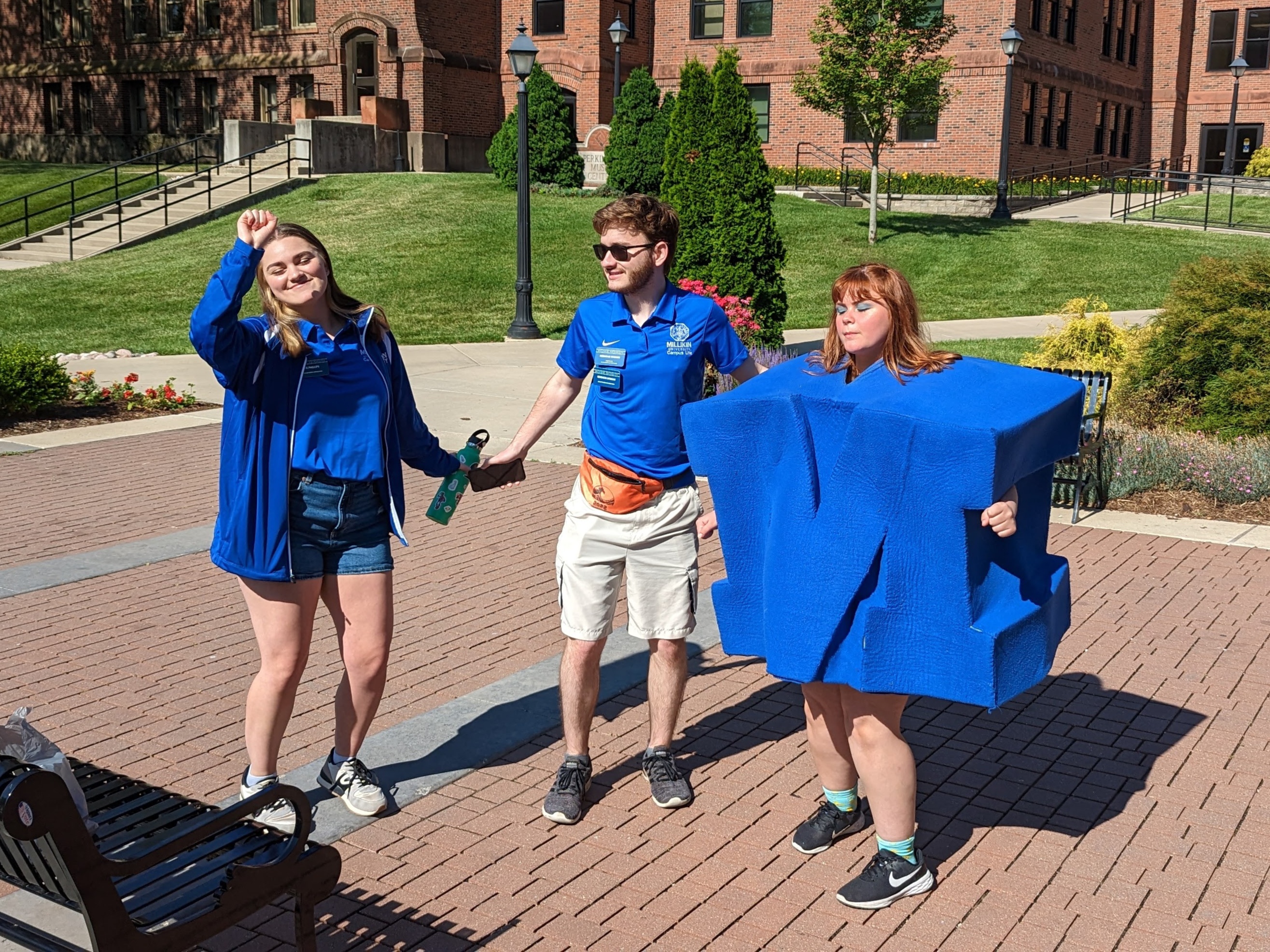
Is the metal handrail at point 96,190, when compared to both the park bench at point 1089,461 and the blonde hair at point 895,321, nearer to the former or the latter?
the park bench at point 1089,461

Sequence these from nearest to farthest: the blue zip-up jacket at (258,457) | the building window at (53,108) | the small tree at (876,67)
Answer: the blue zip-up jacket at (258,457) < the small tree at (876,67) < the building window at (53,108)

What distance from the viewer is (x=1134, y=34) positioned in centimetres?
4188

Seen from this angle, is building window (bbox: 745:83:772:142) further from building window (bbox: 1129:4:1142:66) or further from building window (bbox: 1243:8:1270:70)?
building window (bbox: 1243:8:1270:70)

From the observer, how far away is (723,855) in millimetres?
3990

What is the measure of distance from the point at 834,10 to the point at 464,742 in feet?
74.4

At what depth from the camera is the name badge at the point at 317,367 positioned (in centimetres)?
382

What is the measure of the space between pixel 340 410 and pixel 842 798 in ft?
6.49

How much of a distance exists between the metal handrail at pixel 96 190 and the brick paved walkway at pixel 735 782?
68.4ft

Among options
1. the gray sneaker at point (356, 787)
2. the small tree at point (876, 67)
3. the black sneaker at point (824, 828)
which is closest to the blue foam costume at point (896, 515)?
the black sneaker at point (824, 828)

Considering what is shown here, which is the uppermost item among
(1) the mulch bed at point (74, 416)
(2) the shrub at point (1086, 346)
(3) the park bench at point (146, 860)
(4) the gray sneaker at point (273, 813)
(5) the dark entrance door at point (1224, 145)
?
(5) the dark entrance door at point (1224, 145)

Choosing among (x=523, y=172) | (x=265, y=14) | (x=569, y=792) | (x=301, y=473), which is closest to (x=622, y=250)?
(x=301, y=473)

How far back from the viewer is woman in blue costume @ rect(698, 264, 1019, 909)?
3.42 m

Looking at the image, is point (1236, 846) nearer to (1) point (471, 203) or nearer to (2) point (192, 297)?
(2) point (192, 297)

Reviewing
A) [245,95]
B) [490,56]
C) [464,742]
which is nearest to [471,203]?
[490,56]
